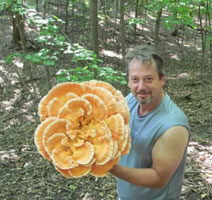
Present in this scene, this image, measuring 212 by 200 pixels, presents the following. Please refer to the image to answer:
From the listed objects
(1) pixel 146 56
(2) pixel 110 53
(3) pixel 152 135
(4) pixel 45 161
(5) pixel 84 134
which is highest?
(1) pixel 146 56

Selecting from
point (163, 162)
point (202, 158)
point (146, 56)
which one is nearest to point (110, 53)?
point (202, 158)

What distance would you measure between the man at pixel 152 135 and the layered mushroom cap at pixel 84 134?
0.20m

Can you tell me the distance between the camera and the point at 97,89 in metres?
1.60

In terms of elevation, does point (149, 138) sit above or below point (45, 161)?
above

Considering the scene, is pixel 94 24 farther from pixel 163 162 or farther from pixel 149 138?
pixel 163 162

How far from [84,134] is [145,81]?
1.99ft

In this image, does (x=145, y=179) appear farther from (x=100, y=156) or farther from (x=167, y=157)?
(x=100, y=156)

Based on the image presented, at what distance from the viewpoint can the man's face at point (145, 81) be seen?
1.79 meters

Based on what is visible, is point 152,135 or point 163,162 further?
point 152,135

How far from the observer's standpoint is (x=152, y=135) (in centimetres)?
176

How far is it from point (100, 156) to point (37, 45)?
45.8 feet

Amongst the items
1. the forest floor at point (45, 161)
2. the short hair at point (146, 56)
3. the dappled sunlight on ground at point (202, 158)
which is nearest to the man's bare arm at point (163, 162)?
the short hair at point (146, 56)

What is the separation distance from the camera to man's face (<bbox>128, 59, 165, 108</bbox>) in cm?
179

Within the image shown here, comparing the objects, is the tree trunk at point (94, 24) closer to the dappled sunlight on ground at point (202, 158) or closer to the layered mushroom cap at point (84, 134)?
the dappled sunlight on ground at point (202, 158)
